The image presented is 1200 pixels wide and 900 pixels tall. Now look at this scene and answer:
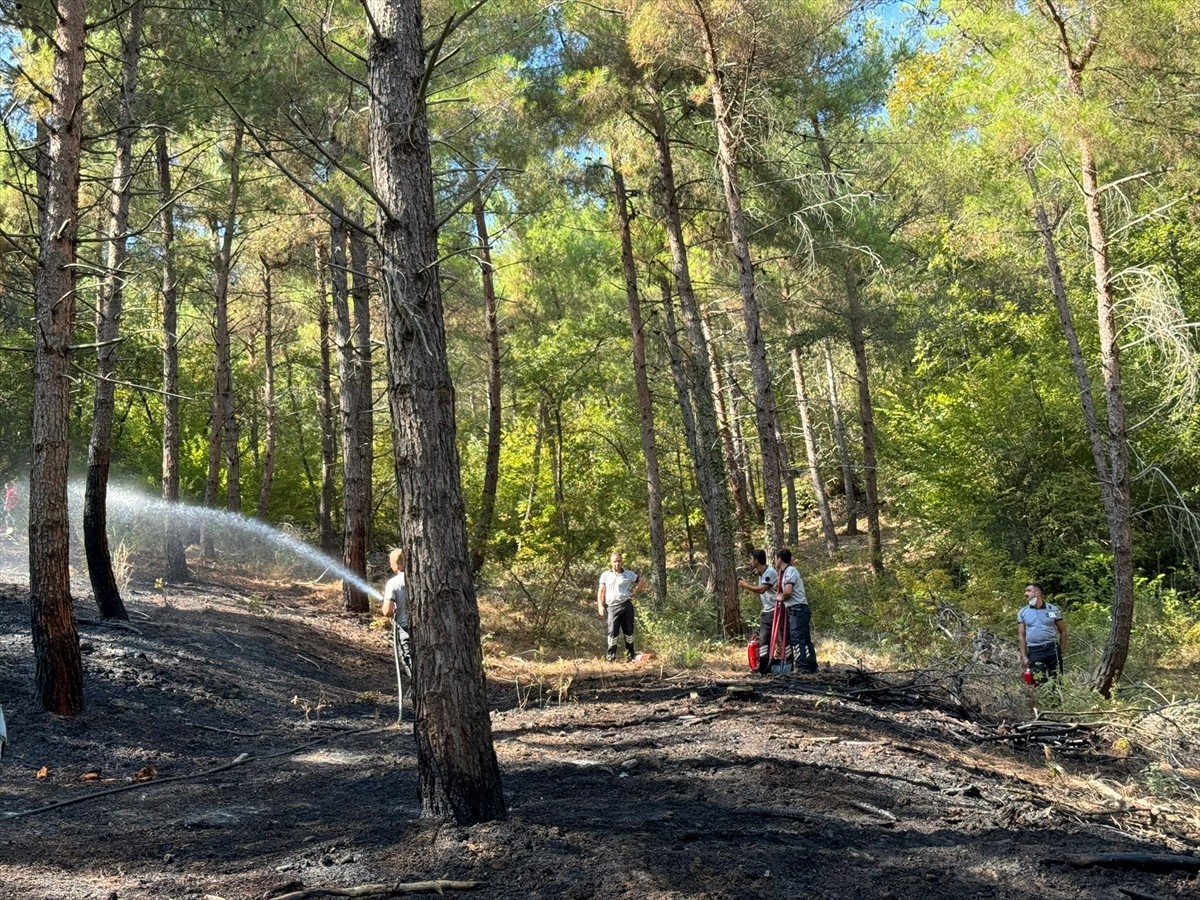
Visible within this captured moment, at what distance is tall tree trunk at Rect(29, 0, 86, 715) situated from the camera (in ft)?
25.4

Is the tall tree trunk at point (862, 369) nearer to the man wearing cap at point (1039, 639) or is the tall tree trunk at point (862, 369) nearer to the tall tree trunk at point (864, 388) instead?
the tall tree trunk at point (864, 388)

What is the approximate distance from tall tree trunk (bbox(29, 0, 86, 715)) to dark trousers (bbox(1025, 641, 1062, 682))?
9497 millimetres

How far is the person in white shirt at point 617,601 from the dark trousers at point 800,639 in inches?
89.5

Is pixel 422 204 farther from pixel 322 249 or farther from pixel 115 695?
pixel 322 249

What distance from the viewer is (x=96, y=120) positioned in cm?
1348

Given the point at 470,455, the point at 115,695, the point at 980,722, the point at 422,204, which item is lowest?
the point at 980,722

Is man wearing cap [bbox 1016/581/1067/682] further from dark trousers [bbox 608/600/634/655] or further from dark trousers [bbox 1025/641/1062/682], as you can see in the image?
dark trousers [bbox 608/600/634/655]

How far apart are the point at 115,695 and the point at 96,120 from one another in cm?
852

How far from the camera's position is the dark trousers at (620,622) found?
12.6 meters

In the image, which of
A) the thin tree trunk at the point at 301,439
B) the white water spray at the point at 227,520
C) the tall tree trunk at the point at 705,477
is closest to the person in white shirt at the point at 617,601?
the tall tree trunk at the point at 705,477

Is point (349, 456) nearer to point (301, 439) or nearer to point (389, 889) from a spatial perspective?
point (389, 889)

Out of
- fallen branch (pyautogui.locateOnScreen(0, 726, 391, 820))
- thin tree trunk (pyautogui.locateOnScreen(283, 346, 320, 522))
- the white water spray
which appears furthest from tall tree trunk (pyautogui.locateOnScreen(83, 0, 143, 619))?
thin tree trunk (pyautogui.locateOnScreen(283, 346, 320, 522))

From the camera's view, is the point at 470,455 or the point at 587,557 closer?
the point at 587,557

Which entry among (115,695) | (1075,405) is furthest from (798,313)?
(115,695)
